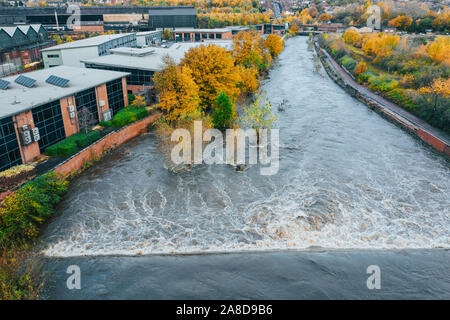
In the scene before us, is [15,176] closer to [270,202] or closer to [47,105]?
[47,105]

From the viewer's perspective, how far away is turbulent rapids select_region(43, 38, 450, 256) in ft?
66.4

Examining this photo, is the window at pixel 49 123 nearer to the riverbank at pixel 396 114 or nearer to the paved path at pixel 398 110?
the riverbank at pixel 396 114

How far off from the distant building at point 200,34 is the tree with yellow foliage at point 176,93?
57.7m

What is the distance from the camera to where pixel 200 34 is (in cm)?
8706

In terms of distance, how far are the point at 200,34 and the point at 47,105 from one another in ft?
217

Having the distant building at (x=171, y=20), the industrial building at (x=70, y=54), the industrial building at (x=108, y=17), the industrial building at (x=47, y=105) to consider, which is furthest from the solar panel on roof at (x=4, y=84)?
the distant building at (x=171, y=20)

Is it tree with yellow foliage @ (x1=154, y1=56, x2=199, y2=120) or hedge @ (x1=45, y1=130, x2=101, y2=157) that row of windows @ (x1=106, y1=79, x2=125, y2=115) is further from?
hedge @ (x1=45, y1=130, x2=101, y2=157)

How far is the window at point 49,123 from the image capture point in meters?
26.6

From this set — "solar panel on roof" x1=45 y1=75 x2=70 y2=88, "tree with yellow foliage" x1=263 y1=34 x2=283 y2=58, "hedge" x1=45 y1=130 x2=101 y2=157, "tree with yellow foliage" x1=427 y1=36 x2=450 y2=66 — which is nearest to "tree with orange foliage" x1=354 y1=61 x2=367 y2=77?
"tree with yellow foliage" x1=427 y1=36 x2=450 y2=66

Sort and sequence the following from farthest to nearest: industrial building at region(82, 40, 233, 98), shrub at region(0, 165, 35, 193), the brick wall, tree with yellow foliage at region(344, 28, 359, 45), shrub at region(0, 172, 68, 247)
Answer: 1. tree with yellow foliage at region(344, 28, 359, 45)
2. industrial building at region(82, 40, 233, 98)
3. the brick wall
4. shrub at region(0, 165, 35, 193)
5. shrub at region(0, 172, 68, 247)

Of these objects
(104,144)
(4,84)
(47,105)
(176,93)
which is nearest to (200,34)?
(176,93)

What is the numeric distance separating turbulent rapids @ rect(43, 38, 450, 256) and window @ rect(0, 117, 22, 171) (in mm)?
4296

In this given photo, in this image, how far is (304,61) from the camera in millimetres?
80250
